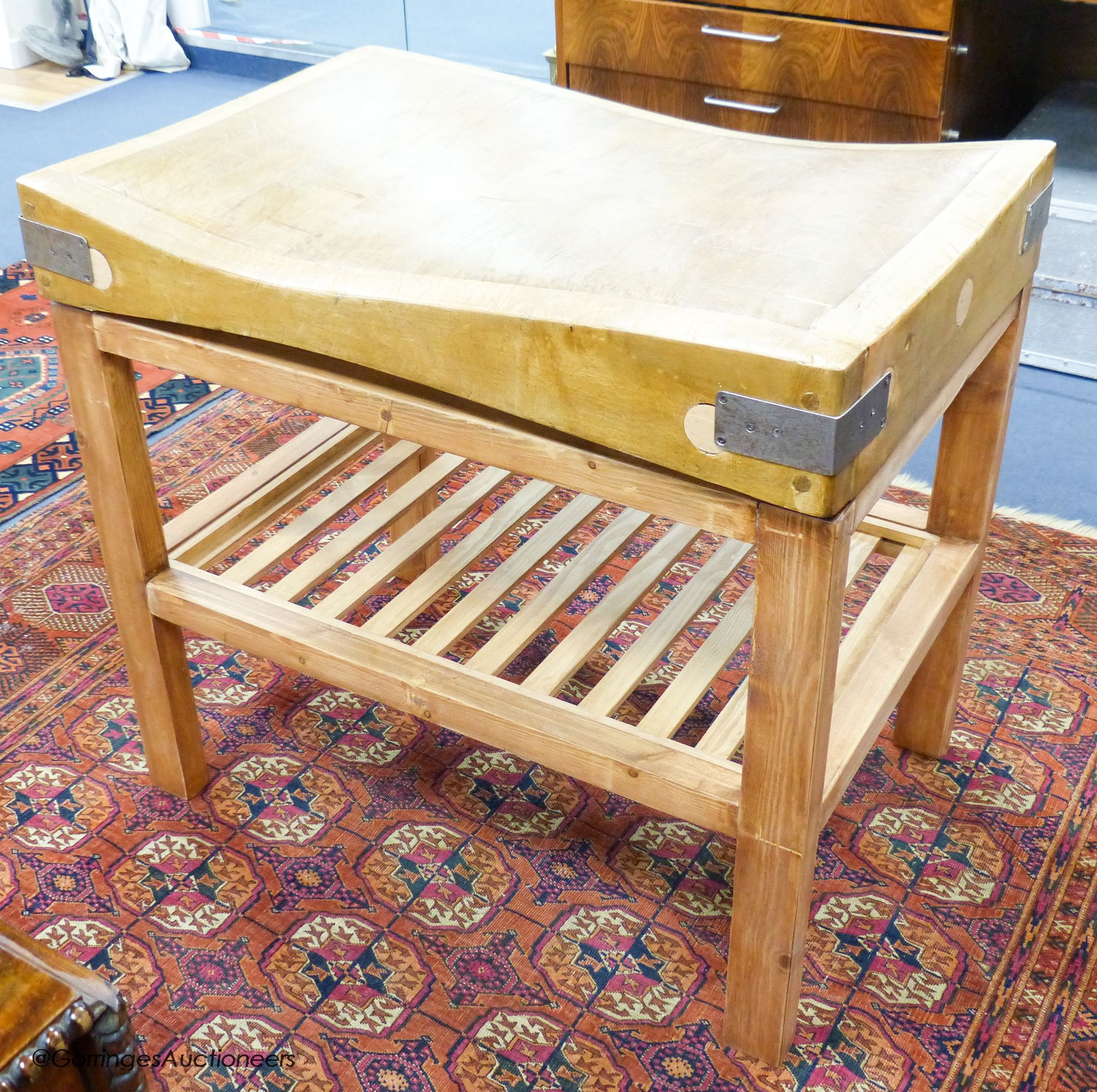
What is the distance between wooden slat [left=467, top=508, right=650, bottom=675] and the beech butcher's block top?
0.35 meters

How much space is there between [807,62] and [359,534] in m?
1.48

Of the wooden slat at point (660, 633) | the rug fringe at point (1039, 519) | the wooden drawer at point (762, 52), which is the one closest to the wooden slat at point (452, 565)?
the wooden slat at point (660, 633)

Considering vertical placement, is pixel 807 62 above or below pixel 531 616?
above

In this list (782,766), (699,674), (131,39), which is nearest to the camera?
(782,766)

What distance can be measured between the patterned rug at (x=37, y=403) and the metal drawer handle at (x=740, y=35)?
1.21m

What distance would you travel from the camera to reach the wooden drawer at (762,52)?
2406 mm

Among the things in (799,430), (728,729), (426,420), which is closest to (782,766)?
(728,729)

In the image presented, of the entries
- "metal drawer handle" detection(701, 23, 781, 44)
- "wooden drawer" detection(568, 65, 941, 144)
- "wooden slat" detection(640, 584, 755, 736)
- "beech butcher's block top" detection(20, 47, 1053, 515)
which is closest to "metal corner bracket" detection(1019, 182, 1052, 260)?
"beech butcher's block top" detection(20, 47, 1053, 515)

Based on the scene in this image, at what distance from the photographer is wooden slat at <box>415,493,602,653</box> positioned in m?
1.40

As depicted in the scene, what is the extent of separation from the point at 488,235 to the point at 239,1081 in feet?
2.74

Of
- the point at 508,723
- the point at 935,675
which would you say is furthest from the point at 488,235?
the point at 935,675

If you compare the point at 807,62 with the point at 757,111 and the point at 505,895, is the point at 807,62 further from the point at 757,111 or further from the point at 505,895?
the point at 505,895

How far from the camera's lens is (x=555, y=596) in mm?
1524

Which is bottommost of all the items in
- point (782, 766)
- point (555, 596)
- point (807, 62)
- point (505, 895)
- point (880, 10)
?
point (505, 895)
